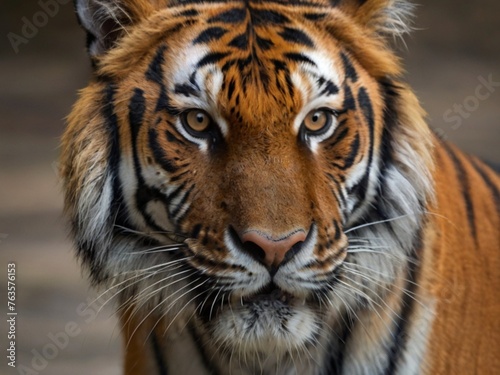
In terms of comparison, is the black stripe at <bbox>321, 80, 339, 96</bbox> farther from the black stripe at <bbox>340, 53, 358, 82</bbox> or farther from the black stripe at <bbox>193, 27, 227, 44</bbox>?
the black stripe at <bbox>193, 27, 227, 44</bbox>

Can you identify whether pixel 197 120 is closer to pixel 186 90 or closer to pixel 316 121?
pixel 186 90

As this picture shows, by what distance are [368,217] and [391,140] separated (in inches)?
6.6

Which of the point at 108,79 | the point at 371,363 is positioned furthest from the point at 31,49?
the point at 371,363

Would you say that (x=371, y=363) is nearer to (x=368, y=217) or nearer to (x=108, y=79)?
(x=368, y=217)

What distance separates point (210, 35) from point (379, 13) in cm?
37

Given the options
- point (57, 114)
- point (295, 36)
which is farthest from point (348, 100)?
point (57, 114)

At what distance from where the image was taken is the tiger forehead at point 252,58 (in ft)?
6.28

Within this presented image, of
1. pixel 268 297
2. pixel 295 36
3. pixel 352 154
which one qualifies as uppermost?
pixel 295 36

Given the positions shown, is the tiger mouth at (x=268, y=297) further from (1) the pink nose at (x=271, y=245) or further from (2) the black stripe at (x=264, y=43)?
(2) the black stripe at (x=264, y=43)

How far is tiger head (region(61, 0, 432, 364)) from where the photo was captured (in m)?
1.87

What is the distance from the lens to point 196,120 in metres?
1.94

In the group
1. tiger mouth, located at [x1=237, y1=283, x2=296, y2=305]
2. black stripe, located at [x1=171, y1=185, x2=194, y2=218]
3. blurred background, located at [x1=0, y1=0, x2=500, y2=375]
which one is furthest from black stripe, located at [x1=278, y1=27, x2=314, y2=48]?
blurred background, located at [x1=0, y1=0, x2=500, y2=375]

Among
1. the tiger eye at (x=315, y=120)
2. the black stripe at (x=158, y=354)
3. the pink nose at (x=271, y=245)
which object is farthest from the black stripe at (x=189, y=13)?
the black stripe at (x=158, y=354)

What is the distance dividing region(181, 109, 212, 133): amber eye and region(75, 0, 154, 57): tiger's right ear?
0.25m
